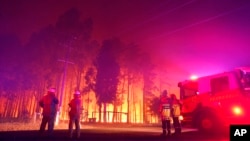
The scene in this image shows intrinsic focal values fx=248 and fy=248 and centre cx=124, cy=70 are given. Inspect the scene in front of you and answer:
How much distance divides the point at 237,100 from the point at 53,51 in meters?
27.2

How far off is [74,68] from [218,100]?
2753 centimetres

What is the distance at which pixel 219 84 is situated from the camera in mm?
11945

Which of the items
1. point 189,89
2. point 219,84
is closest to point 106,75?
point 189,89

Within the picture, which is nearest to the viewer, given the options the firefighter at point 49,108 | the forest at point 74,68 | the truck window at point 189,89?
the firefighter at point 49,108

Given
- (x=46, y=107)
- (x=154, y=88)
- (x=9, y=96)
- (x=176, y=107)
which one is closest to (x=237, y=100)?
(x=176, y=107)

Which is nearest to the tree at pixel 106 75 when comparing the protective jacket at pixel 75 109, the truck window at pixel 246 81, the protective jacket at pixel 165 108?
the protective jacket at pixel 165 108

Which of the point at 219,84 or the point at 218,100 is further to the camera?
the point at 219,84

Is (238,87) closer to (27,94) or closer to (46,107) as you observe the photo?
(46,107)

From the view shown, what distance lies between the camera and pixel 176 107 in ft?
37.8

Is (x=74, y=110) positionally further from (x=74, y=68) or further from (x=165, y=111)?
(x=74, y=68)

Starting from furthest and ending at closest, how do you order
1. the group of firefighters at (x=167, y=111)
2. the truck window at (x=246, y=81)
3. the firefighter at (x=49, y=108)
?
the group of firefighters at (x=167, y=111) → the truck window at (x=246, y=81) → the firefighter at (x=49, y=108)

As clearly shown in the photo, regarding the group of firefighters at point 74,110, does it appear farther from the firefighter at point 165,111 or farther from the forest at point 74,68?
the forest at point 74,68

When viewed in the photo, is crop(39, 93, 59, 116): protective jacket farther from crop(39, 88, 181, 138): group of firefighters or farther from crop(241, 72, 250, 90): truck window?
crop(241, 72, 250, 90): truck window

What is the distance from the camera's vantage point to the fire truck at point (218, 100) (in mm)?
10406
